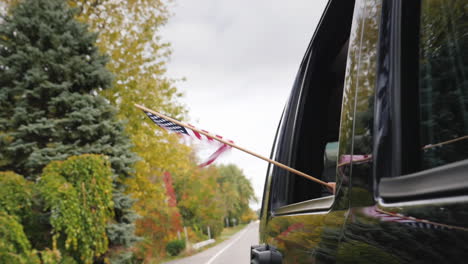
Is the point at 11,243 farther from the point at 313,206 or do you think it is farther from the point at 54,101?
the point at 313,206

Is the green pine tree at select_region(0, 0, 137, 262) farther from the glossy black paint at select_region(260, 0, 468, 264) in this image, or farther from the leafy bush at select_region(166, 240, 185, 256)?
the glossy black paint at select_region(260, 0, 468, 264)

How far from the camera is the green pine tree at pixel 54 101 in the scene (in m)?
13.2

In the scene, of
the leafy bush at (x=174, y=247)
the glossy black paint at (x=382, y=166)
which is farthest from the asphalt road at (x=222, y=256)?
the glossy black paint at (x=382, y=166)

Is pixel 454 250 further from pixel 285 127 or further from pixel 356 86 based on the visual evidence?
pixel 285 127

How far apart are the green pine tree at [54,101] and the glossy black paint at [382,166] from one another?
12484 millimetres

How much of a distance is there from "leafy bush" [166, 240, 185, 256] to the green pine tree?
443 inches

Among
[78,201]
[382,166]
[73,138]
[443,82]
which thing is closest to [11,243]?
[78,201]

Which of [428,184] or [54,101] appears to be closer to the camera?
[428,184]

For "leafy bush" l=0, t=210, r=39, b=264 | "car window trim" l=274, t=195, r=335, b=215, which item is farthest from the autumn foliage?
"car window trim" l=274, t=195, r=335, b=215

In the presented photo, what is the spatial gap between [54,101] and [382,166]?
543 inches

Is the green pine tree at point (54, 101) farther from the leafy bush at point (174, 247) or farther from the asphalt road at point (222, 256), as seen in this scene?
the leafy bush at point (174, 247)

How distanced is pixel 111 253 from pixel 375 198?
13.6 m

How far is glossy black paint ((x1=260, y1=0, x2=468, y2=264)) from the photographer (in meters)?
0.65

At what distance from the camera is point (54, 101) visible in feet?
43.9
